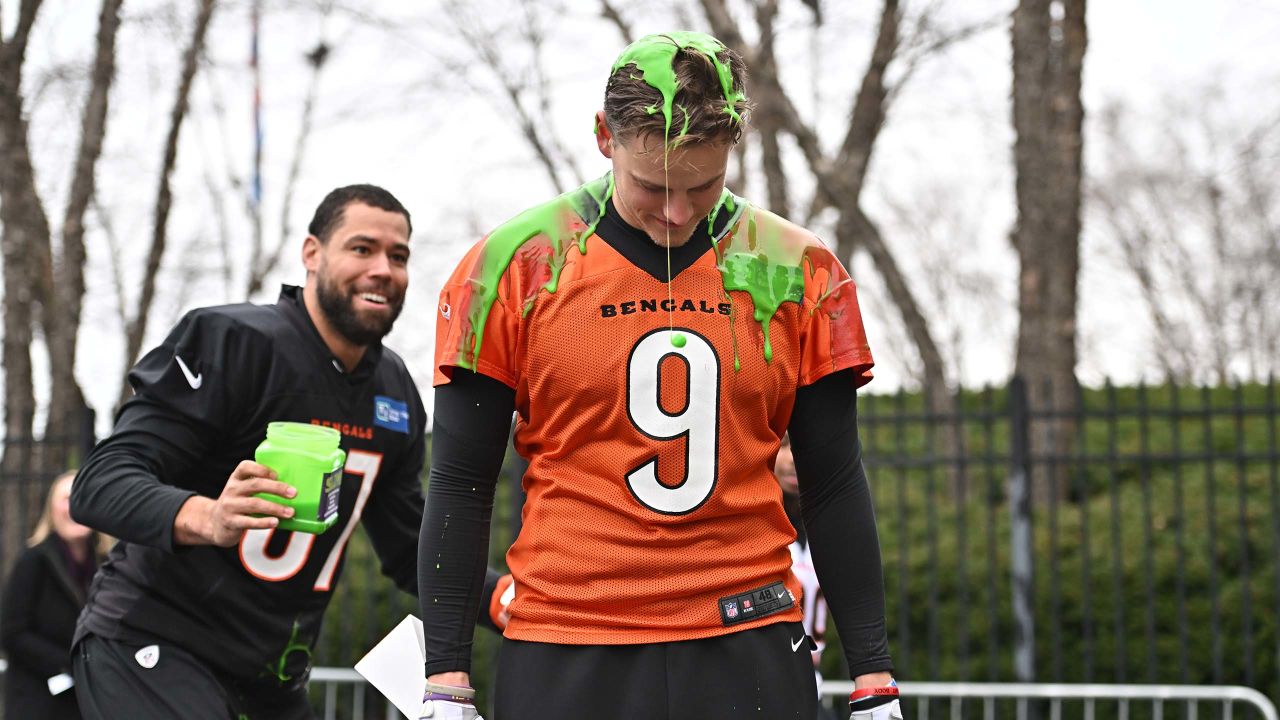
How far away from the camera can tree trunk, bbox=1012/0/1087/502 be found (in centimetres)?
1073

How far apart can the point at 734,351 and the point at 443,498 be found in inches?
24.3

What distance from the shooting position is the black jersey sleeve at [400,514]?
3.96 meters

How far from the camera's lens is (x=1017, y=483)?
8117 mm

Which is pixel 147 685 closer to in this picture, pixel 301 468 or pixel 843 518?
pixel 301 468

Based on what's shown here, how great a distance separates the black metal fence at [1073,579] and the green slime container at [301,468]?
164 inches

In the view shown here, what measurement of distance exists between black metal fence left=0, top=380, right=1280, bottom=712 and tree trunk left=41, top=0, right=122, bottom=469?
1077 mm

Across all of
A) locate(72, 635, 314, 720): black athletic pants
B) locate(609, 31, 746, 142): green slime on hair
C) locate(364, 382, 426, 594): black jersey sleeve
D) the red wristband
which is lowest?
locate(72, 635, 314, 720): black athletic pants

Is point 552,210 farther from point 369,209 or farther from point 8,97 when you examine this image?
point 8,97

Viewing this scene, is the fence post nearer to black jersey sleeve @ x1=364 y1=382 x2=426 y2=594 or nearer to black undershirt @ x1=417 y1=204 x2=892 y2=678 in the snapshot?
black jersey sleeve @ x1=364 y1=382 x2=426 y2=594

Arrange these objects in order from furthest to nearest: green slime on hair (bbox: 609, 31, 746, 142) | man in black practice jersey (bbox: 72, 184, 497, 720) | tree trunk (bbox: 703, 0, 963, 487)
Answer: tree trunk (bbox: 703, 0, 963, 487), man in black practice jersey (bbox: 72, 184, 497, 720), green slime on hair (bbox: 609, 31, 746, 142)

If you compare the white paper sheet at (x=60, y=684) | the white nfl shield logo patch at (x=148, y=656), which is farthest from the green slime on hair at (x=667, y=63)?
the white paper sheet at (x=60, y=684)

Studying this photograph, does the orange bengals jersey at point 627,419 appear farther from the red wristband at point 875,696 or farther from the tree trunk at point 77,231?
the tree trunk at point 77,231

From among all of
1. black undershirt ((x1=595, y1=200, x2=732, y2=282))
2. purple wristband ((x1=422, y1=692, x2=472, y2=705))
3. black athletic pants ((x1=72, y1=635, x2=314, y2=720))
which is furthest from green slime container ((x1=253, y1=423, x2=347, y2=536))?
black undershirt ((x1=595, y1=200, x2=732, y2=282))

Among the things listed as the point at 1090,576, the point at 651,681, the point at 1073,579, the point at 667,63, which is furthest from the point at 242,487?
the point at 1073,579
